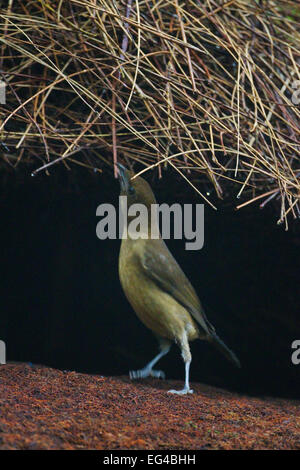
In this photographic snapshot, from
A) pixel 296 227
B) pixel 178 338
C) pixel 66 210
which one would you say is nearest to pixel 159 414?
pixel 178 338

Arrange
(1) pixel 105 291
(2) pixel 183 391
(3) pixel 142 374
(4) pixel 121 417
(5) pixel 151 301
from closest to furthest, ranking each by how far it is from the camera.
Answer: (4) pixel 121 417 → (2) pixel 183 391 → (5) pixel 151 301 → (3) pixel 142 374 → (1) pixel 105 291

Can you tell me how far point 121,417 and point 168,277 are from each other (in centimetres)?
90

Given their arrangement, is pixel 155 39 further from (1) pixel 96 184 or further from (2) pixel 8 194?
(2) pixel 8 194

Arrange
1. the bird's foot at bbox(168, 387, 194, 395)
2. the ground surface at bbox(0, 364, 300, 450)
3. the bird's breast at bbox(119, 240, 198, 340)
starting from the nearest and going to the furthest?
the ground surface at bbox(0, 364, 300, 450) < the bird's foot at bbox(168, 387, 194, 395) < the bird's breast at bbox(119, 240, 198, 340)

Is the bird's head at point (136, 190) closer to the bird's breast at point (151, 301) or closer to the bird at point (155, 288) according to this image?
the bird at point (155, 288)

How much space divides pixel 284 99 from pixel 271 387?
1.61 metres

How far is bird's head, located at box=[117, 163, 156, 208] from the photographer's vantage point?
2.59 meters

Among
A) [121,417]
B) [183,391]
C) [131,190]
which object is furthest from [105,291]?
[121,417]

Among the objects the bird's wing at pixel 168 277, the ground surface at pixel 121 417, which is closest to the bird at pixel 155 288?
the bird's wing at pixel 168 277

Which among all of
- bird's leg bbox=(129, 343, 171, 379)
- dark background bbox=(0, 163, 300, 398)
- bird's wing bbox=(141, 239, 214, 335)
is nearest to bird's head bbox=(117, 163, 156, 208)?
bird's wing bbox=(141, 239, 214, 335)

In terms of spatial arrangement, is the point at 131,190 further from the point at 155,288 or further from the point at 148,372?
the point at 148,372

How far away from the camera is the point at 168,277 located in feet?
8.50

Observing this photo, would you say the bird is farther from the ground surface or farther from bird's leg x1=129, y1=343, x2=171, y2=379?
the ground surface

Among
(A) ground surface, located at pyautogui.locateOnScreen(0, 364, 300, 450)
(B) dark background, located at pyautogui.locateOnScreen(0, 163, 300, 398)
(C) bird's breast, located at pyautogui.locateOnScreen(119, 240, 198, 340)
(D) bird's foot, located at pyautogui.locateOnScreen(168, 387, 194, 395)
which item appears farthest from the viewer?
(B) dark background, located at pyautogui.locateOnScreen(0, 163, 300, 398)
